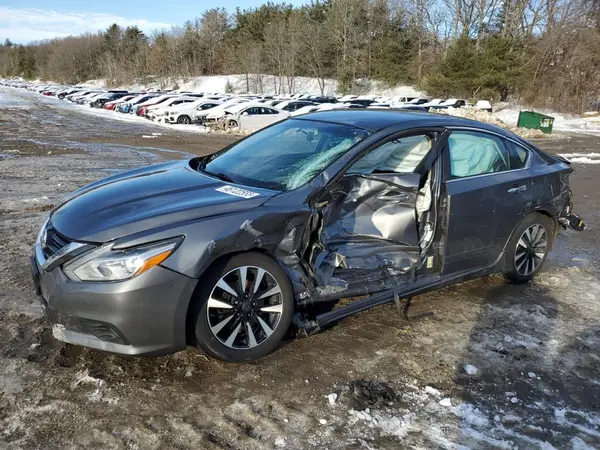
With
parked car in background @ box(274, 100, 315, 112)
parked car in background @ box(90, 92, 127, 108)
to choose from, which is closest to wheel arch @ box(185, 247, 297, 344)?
parked car in background @ box(274, 100, 315, 112)

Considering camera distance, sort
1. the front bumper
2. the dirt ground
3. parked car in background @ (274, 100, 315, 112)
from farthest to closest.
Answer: parked car in background @ (274, 100, 315, 112) < the front bumper < the dirt ground

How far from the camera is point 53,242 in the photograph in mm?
Result: 3238

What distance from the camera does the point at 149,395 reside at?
3008mm

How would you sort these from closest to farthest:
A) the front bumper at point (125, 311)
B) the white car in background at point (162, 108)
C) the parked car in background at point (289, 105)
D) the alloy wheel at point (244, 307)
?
the front bumper at point (125, 311) → the alloy wheel at point (244, 307) → the parked car in background at point (289, 105) → the white car in background at point (162, 108)

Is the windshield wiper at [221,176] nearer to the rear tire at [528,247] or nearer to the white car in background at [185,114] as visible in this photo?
the rear tire at [528,247]

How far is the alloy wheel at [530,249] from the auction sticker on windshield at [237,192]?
111 inches

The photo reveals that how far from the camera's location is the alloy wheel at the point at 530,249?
4949mm

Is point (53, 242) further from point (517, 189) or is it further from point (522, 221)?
point (522, 221)

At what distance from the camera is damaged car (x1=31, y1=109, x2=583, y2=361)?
2.98 meters

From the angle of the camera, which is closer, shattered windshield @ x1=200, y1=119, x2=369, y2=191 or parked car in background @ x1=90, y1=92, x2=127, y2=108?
shattered windshield @ x1=200, y1=119, x2=369, y2=191

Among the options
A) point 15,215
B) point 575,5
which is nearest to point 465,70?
point 575,5

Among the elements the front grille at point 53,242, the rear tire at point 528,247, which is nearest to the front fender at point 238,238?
the front grille at point 53,242

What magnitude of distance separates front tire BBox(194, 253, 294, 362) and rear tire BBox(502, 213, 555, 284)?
2523mm

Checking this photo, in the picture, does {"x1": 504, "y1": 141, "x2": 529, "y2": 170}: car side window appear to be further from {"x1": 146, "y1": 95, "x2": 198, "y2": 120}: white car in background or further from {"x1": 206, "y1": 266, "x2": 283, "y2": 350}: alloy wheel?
{"x1": 146, "y1": 95, "x2": 198, "y2": 120}: white car in background
